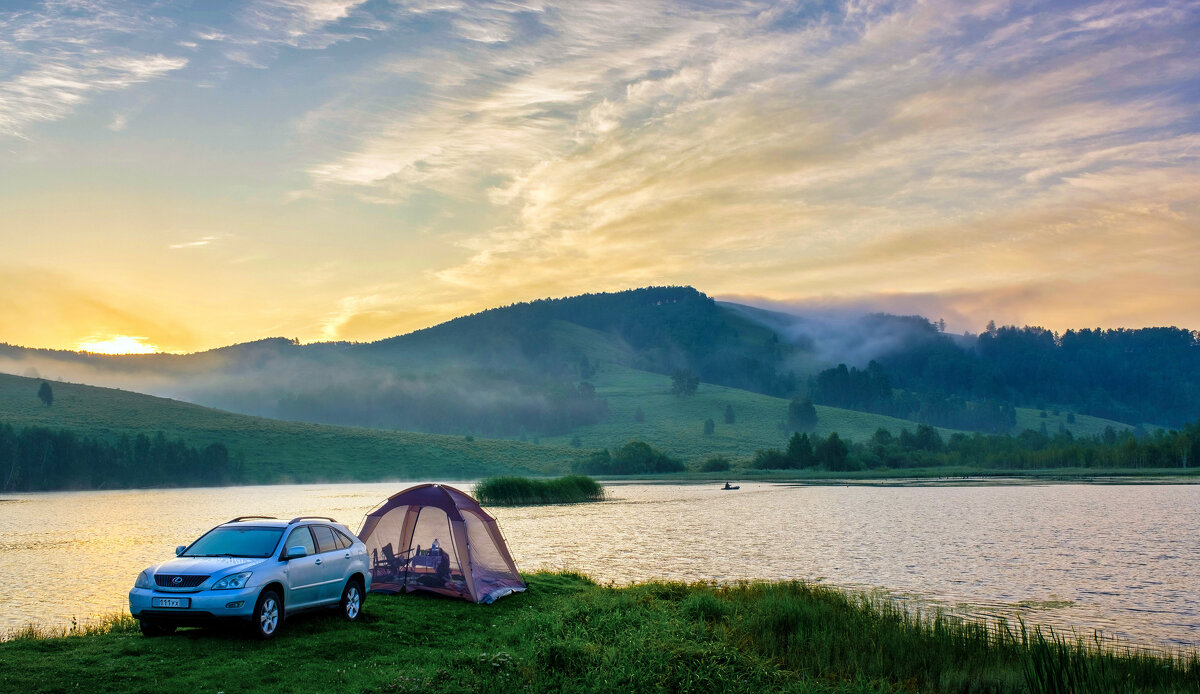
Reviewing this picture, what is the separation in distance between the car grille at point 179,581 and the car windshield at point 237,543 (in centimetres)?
143

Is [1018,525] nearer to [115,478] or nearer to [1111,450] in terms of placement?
[1111,450]

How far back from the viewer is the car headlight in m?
18.6

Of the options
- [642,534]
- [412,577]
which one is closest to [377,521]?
[412,577]

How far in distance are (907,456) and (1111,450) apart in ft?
130

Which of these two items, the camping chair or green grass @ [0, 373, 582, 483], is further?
green grass @ [0, 373, 582, 483]

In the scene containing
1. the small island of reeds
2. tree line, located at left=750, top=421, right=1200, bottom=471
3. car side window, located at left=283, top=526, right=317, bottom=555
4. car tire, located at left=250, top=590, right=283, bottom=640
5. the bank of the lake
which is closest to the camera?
car tire, located at left=250, top=590, right=283, bottom=640

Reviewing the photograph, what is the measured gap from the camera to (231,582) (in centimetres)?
1866

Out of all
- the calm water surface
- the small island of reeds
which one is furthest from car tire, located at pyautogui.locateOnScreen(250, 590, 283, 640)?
the small island of reeds

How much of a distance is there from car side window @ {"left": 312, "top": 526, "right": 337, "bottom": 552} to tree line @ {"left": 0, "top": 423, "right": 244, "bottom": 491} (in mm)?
152682

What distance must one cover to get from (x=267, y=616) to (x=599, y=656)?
769 cm

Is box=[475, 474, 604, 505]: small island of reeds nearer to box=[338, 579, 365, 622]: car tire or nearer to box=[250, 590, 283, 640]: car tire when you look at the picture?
box=[338, 579, 365, 622]: car tire

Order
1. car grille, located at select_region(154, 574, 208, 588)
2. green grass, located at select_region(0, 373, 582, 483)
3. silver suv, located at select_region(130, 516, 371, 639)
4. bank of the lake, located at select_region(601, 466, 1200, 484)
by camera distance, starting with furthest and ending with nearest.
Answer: green grass, located at select_region(0, 373, 582, 483), bank of the lake, located at select_region(601, 466, 1200, 484), car grille, located at select_region(154, 574, 208, 588), silver suv, located at select_region(130, 516, 371, 639)

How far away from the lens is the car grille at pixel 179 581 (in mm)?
18750

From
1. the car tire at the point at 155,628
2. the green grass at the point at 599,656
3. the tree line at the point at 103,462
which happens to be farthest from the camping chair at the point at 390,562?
the tree line at the point at 103,462
